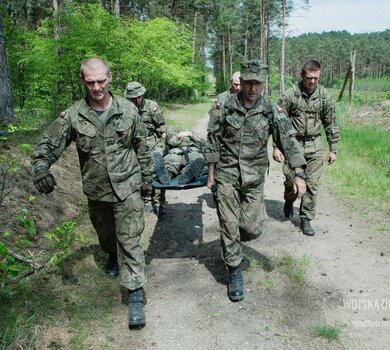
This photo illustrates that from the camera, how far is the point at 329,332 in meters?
3.13

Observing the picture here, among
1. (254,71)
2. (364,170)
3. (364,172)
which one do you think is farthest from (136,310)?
(364,170)

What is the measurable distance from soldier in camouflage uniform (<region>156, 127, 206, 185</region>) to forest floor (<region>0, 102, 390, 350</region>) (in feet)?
2.89

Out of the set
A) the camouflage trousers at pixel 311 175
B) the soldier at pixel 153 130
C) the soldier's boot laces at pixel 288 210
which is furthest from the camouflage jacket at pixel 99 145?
the soldier's boot laces at pixel 288 210

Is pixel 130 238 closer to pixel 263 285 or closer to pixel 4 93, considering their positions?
pixel 263 285

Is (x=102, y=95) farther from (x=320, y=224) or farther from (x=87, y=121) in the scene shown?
(x=320, y=224)

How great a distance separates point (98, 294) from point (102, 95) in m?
2.00

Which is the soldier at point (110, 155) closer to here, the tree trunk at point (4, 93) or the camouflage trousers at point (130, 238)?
the camouflage trousers at point (130, 238)

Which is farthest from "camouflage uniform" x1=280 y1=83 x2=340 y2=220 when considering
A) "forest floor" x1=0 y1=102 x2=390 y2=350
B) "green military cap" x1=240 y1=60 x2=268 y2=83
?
"green military cap" x1=240 y1=60 x2=268 y2=83

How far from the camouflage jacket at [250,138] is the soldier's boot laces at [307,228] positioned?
1896mm

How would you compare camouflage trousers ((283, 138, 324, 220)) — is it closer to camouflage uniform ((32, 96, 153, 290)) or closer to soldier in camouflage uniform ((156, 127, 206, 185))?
soldier in camouflage uniform ((156, 127, 206, 185))

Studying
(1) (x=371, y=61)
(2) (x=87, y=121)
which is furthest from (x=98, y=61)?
(1) (x=371, y=61)

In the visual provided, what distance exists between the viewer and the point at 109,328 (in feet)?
10.8

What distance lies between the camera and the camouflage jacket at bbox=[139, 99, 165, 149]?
647cm

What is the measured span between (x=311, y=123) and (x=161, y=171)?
7.44 feet
